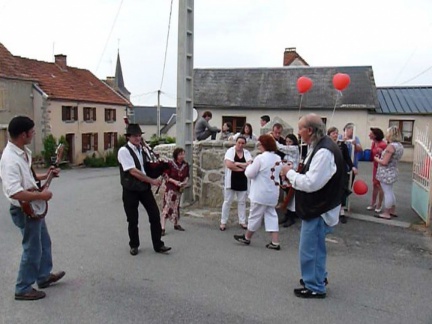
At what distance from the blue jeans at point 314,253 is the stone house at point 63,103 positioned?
26.6 meters

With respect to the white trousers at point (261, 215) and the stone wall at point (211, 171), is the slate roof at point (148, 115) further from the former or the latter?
the white trousers at point (261, 215)

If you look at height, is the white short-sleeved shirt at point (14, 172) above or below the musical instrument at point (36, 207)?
above

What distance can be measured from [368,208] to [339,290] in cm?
427

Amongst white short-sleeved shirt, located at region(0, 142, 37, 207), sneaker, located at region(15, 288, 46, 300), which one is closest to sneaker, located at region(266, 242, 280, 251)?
sneaker, located at region(15, 288, 46, 300)

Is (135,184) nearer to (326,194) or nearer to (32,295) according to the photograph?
(32,295)

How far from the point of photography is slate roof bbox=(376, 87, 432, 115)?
21.4m

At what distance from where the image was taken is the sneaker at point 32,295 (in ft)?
12.5

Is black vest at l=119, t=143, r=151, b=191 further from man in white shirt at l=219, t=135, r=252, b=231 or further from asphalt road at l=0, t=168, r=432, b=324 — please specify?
man in white shirt at l=219, t=135, r=252, b=231

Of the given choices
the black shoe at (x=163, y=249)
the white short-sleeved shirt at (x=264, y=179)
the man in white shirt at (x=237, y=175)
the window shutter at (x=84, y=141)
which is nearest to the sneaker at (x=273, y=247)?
the white short-sleeved shirt at (x=264, y=179)

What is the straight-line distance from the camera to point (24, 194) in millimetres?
3562

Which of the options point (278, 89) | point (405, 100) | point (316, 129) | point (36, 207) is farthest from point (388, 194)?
→ point (278, 89)

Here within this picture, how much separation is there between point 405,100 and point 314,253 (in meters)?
21.5

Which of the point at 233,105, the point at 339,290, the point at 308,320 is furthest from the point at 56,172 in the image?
the point at 233,105

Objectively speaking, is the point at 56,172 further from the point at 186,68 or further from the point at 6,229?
the point at 186,68
